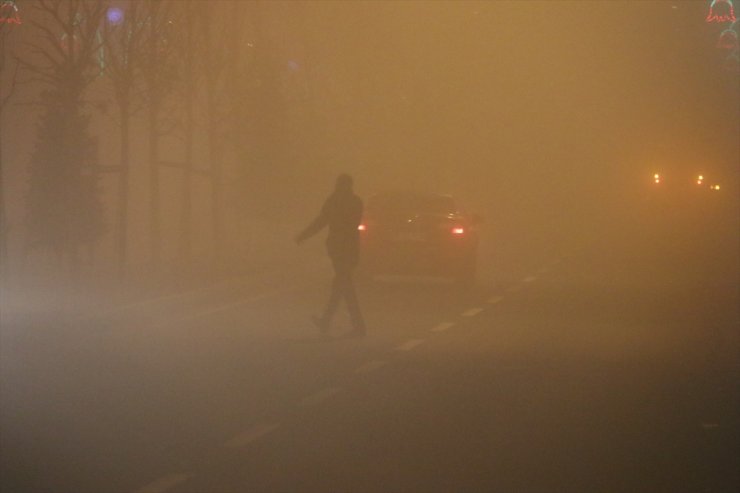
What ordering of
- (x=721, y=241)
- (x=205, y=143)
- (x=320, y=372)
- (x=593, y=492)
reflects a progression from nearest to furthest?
(x=593, y=492) → (x=320, y=372) → (x=721, y=241) → (x=205, y=143)

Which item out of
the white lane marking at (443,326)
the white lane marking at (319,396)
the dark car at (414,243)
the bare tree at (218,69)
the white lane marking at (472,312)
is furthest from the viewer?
the bare tree at (218,69)

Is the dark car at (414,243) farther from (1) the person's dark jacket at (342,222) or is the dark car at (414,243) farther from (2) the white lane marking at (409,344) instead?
(2) the white lane marking at (409,344)

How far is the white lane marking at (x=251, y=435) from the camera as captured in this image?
9539mm

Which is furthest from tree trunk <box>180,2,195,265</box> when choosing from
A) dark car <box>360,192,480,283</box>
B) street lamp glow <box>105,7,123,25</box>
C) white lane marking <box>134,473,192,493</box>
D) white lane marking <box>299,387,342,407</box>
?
white lane marking <box>134,473,192,493</box>

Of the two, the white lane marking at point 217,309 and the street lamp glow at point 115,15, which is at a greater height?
the street lamp glow at point 115,15

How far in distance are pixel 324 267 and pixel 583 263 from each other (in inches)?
268

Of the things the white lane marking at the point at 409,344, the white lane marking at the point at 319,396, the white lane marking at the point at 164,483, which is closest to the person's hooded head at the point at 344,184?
the white lane marking at the point at 409,344

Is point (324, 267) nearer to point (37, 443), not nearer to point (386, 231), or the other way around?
point (386, 231)

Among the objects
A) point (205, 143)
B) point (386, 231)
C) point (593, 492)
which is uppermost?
point (205, 143)

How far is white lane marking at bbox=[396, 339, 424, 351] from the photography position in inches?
611

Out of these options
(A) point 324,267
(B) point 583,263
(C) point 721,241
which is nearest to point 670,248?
(C) point 721,241

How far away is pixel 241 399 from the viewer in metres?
11.6

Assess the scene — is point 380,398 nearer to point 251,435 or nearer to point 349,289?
point 251,435

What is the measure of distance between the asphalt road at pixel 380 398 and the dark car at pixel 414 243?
1.27 meters
